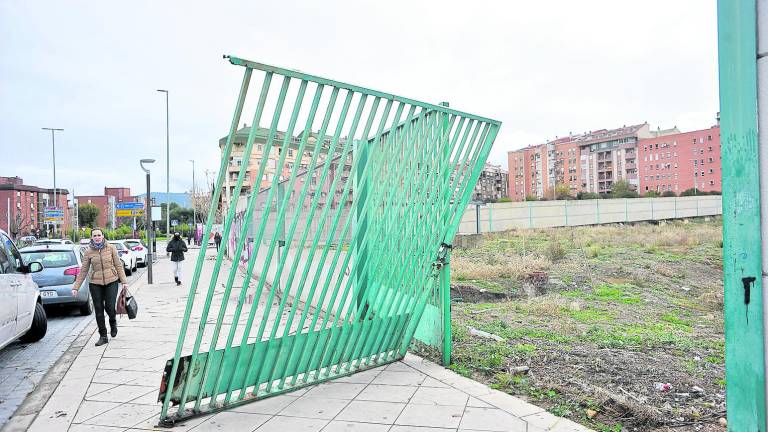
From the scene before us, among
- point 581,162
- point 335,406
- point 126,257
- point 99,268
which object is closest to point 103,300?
point 99,268

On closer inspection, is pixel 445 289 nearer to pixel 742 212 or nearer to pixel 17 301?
pixel 742 212

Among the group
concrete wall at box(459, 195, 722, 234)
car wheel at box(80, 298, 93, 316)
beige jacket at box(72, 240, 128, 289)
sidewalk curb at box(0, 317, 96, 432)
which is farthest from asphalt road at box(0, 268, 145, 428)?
concrete wall at box(459, 195, 722, 234)

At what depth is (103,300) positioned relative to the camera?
785cm

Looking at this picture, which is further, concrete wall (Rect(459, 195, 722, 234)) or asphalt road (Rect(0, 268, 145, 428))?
concrete wall (Rect(459, 195, 722, 234))

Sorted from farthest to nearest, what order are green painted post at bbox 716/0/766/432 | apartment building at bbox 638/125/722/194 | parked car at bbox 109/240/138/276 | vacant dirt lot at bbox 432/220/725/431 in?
apartment building at bbox 638/125/722/194
parked car at bbox 109/240/138/276
vacant dirt lot at bbox 432/220/725/431
green painted post at bbox 716/0/766/432

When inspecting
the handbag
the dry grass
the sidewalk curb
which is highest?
the handbag

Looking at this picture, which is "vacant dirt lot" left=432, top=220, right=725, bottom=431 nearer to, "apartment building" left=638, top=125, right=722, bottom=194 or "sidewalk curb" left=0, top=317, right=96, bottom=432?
"sidewalk curb" left=0, top=317, right=96, bottom=432

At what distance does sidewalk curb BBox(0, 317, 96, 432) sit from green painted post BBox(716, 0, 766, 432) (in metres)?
5.06

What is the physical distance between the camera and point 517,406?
4.40 meters

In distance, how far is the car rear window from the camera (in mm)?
10867

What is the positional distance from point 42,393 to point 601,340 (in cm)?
619

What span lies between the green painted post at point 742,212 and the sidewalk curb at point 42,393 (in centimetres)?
506

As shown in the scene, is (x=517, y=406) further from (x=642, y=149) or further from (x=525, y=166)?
(x=525, y=166)

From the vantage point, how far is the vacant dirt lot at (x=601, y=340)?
434 centimetres
